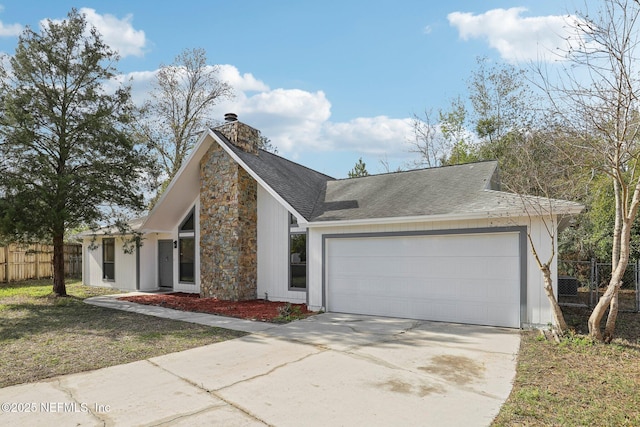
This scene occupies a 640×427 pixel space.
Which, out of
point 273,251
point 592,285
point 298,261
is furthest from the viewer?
point 273,251

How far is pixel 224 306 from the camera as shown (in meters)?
10.6

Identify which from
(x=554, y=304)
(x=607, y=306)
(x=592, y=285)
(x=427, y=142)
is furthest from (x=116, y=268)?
(x=427, y=142)

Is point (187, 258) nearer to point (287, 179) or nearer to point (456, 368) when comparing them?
point (287, 179)

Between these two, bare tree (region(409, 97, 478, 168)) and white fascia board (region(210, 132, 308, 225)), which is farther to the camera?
bare tree (region(409, 97, 478, 168))

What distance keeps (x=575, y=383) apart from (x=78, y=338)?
27.4 ft

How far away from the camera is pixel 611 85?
6.20m

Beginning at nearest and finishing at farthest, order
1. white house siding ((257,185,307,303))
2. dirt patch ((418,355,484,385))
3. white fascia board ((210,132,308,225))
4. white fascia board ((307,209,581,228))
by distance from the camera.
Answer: dirt patch ((418,355,484,385)), white fascia board ((307,209,581,228)), white fascia board ((210,132,308,225)), white house siding ((257,185,307,303))

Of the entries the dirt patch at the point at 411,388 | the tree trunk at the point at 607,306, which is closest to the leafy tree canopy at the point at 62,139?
the dirt patch at the point at 411,388

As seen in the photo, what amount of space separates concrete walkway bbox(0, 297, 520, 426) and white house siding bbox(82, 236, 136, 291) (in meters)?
10.2

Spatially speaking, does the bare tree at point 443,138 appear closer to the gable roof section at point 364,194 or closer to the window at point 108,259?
the gable roof section at point 364,194

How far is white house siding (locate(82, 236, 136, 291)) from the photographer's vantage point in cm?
1516

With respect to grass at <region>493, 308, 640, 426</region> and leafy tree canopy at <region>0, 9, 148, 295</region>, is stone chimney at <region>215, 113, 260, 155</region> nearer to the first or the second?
leafy tree canopy at <region>0, 9, 148, 295</region>

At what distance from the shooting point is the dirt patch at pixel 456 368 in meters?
4.95

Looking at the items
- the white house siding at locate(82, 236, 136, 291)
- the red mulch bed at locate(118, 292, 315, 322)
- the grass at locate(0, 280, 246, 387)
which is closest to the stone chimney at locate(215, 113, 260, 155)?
the red mulch bed at locate(118, 292, 315, 322)
